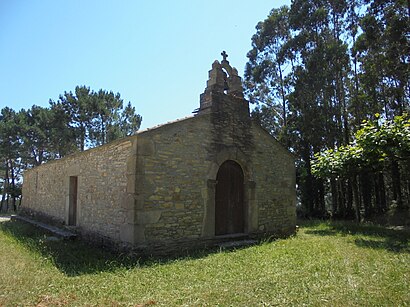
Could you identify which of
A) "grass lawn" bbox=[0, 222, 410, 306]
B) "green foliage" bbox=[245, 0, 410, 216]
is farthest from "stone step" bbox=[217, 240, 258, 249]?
"green foliage" bbox=[245, 0, 410, 216]

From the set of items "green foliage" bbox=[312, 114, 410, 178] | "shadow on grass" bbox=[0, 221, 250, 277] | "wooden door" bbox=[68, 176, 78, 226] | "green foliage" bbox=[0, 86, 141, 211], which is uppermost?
"green foliage" bbox=[0, 86, 141, 211]

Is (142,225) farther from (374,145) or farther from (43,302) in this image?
(374,145)

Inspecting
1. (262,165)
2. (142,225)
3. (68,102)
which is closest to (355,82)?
(262,165)

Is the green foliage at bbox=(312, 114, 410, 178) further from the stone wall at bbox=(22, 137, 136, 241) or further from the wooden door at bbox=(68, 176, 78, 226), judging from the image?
the wooden door at bbox=(68, 176, 78, 226)

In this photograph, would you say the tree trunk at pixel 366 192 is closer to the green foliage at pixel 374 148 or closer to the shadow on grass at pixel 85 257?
the green foliage at pixel 374 148

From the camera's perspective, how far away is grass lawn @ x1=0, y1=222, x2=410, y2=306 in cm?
454

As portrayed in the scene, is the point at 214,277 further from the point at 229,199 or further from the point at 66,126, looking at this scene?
the point at 66,126

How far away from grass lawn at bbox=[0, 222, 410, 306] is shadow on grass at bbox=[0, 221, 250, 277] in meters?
0.02

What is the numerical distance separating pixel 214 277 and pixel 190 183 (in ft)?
10.6

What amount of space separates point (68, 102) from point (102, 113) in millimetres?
3257

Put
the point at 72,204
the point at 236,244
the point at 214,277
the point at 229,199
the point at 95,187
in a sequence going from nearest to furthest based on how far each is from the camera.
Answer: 1. the point at 214,277
2. the point at 236,244
3. the point at 95,187
4. the point at 229,199
5. the point at 72,204

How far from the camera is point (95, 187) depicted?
973 centimetres

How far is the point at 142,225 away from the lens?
7398mm

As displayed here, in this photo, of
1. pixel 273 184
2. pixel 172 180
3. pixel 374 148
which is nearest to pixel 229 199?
pixel 273 184
